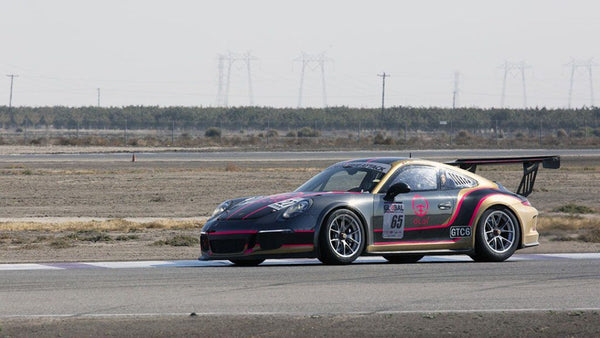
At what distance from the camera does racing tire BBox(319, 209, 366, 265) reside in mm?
12703

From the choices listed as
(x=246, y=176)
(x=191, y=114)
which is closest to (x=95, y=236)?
(x=246, y=176)

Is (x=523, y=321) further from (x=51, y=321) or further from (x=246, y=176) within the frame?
(x=246, y=176)

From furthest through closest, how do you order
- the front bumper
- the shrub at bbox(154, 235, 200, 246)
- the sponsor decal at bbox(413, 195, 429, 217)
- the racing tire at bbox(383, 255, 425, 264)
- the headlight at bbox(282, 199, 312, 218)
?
the shrub at bbox(154, 235, 200, 246) → the racing tire at bbox(383, 255, 425, 264) → the sponsor decal at bbox(413, 195, 429, 217) → the headlight at bbox(282, 199, 312, 218) → the front bumper

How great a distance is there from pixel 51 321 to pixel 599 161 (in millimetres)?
48070

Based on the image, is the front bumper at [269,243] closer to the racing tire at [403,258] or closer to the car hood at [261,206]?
the car hood at [261,206]

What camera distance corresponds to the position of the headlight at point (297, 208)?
12.7 meters

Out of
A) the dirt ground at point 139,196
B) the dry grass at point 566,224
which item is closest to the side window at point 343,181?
the dirt ground at point 139,196

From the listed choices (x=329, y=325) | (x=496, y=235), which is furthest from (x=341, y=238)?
(x=329, y=325)

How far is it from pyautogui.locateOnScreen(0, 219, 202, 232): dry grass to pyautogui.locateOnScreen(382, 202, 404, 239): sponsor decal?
8.00m

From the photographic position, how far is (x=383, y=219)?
13.1m

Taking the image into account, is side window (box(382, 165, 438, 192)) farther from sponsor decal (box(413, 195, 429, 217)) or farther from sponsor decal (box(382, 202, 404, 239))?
sponsor decal (box(382, 202, 404, 239))

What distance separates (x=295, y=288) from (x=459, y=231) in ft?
10.9

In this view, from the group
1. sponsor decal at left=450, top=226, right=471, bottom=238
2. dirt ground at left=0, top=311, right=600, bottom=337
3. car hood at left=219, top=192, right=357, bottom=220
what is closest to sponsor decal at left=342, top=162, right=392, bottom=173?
car hood at left=219, top=192, right=357, bottom=220

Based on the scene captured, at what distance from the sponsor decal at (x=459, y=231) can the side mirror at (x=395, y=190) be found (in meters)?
0.83
